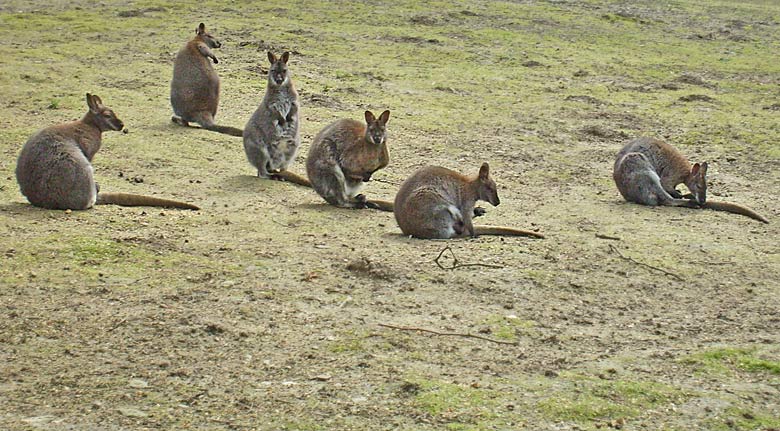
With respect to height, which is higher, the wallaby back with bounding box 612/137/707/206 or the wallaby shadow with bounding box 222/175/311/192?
the wallaby back with bounding box 612/137/707/206

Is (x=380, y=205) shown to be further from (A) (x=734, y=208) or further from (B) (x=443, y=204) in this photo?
(A) (x=734, y=208)

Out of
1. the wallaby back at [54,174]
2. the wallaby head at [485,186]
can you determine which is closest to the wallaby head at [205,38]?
the wallaby back at [54,174]

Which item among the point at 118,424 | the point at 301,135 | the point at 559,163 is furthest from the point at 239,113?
the point at 118,424

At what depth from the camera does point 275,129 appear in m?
9.62

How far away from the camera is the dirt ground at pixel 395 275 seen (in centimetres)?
490

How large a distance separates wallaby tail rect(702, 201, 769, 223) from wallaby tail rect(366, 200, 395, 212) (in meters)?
2.51

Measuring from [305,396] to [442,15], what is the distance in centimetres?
1377

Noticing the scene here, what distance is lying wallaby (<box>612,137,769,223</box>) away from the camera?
893cm

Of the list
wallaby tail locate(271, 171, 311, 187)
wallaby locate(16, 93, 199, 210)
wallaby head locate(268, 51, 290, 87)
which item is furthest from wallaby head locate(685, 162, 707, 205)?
wallaby locate(16, 93, 199, 210)

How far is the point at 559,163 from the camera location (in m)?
10.2

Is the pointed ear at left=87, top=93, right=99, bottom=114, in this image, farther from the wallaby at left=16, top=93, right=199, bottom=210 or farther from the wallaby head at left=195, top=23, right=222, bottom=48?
the wallaby head at left=195, top=23, right=222, bottom=48

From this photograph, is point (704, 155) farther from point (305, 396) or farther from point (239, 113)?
point (305, 396)

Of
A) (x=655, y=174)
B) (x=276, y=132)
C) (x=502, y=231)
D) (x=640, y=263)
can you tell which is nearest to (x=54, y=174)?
(x=276, y=132)

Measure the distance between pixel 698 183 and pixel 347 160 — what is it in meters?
2.79
